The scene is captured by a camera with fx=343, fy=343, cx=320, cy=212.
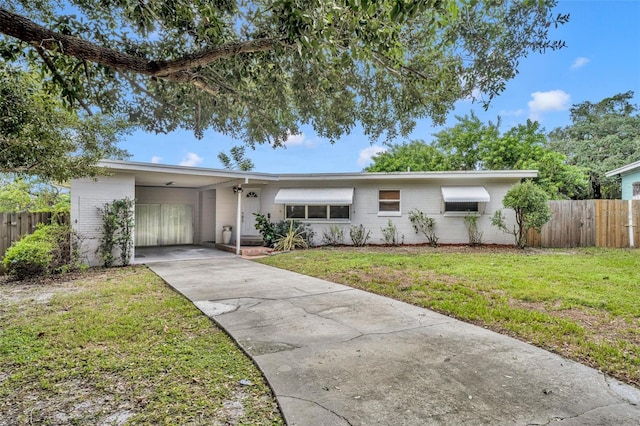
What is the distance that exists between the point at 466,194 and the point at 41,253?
14.2 m

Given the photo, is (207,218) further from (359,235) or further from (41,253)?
(41,253)

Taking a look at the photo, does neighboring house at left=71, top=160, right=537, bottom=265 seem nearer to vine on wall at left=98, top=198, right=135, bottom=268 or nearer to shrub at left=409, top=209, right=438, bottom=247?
shrub at left=409, top=209, right=438, bottom=247

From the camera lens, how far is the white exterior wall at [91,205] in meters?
10.1

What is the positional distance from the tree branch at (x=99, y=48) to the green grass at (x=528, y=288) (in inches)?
203

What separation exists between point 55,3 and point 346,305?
8169 millimetres

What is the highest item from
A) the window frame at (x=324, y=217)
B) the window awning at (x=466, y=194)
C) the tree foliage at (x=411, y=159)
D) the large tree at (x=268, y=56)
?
the tree foliage at (x=411, y=159)

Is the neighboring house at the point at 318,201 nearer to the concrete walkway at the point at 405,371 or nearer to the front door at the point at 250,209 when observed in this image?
the front door at the point at 250,209

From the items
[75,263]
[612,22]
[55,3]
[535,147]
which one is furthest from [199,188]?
[535,147]

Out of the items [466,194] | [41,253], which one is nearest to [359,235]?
[466,194]

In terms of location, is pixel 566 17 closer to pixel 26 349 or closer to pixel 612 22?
pixel 612 22

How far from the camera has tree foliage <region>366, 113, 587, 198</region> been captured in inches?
841

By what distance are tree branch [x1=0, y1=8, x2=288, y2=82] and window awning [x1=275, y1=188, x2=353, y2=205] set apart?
1028 cm

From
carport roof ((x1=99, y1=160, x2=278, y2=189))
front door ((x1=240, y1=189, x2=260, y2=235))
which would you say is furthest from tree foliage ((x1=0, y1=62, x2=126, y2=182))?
front door ((x1=240, y1=189, x2=260, y2=235))

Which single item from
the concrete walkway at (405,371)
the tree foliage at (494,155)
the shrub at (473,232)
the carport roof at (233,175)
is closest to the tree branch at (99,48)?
the concrete walkway at (405,371)
